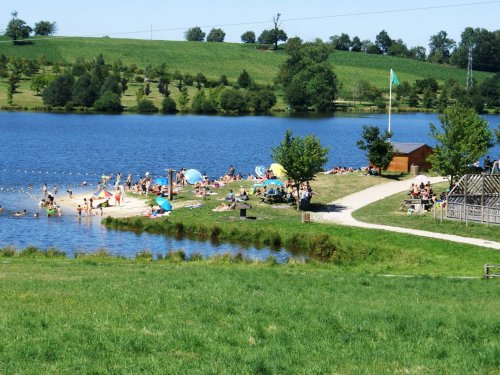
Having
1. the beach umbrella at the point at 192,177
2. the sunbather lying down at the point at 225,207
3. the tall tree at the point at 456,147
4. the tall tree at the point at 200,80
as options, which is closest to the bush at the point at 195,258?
the sunbather lying down at the point at 225,207

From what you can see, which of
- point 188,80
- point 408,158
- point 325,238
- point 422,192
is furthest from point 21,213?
point 188,80

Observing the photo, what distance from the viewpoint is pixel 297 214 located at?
157 ft

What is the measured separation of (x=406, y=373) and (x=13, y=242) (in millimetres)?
33659

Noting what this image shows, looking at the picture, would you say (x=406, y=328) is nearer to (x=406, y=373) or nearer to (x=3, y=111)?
Result: (x=406, y=373)

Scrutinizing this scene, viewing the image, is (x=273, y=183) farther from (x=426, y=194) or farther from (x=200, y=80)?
(x=200, y=80)

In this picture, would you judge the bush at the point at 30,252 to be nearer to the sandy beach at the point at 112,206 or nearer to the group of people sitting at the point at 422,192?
the sandy beach at the point at 112,206

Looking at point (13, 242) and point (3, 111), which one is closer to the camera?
point (13, 242)

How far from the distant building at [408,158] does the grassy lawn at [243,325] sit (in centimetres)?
3835

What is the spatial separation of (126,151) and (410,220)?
6273 centimetres

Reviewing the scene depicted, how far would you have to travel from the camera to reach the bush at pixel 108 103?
173750 millimetres

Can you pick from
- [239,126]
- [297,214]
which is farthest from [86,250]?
[239,126]

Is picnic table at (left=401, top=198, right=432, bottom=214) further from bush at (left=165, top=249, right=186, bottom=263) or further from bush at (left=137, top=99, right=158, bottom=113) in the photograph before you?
bush at (left=137, top=99, right=158, bottom=113)

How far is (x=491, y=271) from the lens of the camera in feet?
97.3

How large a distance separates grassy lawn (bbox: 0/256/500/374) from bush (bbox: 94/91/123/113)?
15093 cm
